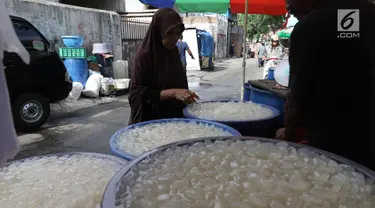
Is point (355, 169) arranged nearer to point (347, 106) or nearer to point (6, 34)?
point (347, 106)

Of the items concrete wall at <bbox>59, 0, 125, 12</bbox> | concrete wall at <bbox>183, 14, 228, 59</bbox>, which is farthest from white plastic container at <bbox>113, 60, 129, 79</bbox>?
concrete wall at <bbox>183, 14, 228, 59</bbox>

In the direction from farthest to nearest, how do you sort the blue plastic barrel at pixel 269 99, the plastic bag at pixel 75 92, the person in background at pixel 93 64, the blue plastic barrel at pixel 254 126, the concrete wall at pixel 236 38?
the concrete wall at pixel 236 38, the person in background at pixel 93 64, the plastic bag at pixel 75 92, the blue plastic barrel at pixel 269 99, the blue plastic barrel at pixel 254 126

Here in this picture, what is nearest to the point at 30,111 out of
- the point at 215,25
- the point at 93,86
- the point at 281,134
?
the point at 93,86

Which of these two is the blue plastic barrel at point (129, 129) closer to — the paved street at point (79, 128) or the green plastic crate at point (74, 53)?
the paved street at point (79, 128)

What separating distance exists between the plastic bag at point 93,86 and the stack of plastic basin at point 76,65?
0.20 m

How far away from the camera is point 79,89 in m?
7.58

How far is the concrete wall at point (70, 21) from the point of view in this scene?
7.67 meters

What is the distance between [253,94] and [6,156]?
93.0 inches

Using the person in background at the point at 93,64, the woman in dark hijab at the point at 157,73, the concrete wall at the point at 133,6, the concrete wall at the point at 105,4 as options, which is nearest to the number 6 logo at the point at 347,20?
the woman in dark hijab at the point at 157,73

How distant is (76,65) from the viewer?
8000 mm

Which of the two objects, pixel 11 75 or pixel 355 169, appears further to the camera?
pixel 11 75

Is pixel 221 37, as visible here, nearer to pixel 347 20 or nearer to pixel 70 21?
pixel 70 21

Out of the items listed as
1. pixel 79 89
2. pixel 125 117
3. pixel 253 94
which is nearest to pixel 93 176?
pixel 253 94

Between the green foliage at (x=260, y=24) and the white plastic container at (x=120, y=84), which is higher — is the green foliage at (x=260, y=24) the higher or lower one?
the higher one
